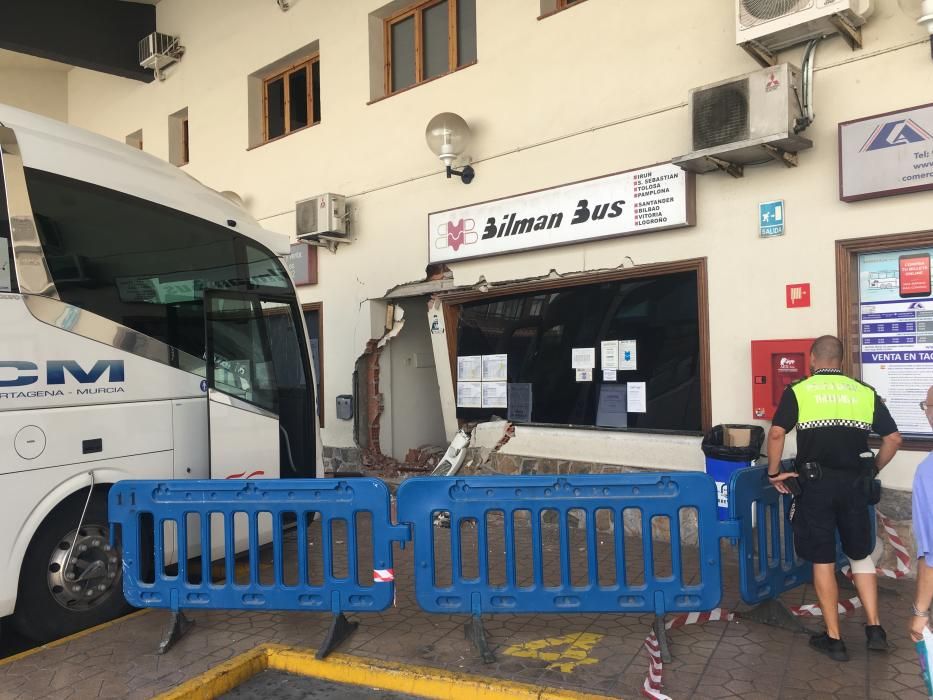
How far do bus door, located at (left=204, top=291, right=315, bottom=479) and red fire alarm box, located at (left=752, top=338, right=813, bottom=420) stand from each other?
393 centimetres

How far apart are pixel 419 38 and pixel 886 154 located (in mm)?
5824

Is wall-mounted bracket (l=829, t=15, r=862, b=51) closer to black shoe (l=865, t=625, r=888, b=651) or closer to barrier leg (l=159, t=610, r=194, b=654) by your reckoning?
black shoe (l=865, t=625, r=888, b=651)

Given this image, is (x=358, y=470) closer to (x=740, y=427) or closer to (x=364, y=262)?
(x=364, y=262)

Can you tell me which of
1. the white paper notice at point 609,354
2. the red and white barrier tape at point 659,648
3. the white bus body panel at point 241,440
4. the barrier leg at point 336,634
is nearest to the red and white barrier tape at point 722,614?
the red and white barrier tape at point 659,648

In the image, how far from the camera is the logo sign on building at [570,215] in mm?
6668

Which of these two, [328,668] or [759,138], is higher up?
[759,138]

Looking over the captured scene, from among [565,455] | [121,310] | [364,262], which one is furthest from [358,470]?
[121,310]

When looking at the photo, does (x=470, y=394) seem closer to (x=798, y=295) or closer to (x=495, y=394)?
(x=495, y=394)

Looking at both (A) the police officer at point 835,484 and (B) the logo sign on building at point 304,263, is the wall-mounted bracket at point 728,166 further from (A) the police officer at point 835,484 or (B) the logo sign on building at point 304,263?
(B) the logo sign on building at point 304,263

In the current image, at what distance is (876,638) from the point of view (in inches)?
164

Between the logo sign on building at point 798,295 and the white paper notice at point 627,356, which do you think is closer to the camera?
the logo sign on building at point 798,295

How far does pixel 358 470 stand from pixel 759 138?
6541mm

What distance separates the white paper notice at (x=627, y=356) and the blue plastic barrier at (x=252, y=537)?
11.5 ft

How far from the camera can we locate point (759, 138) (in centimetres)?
567
